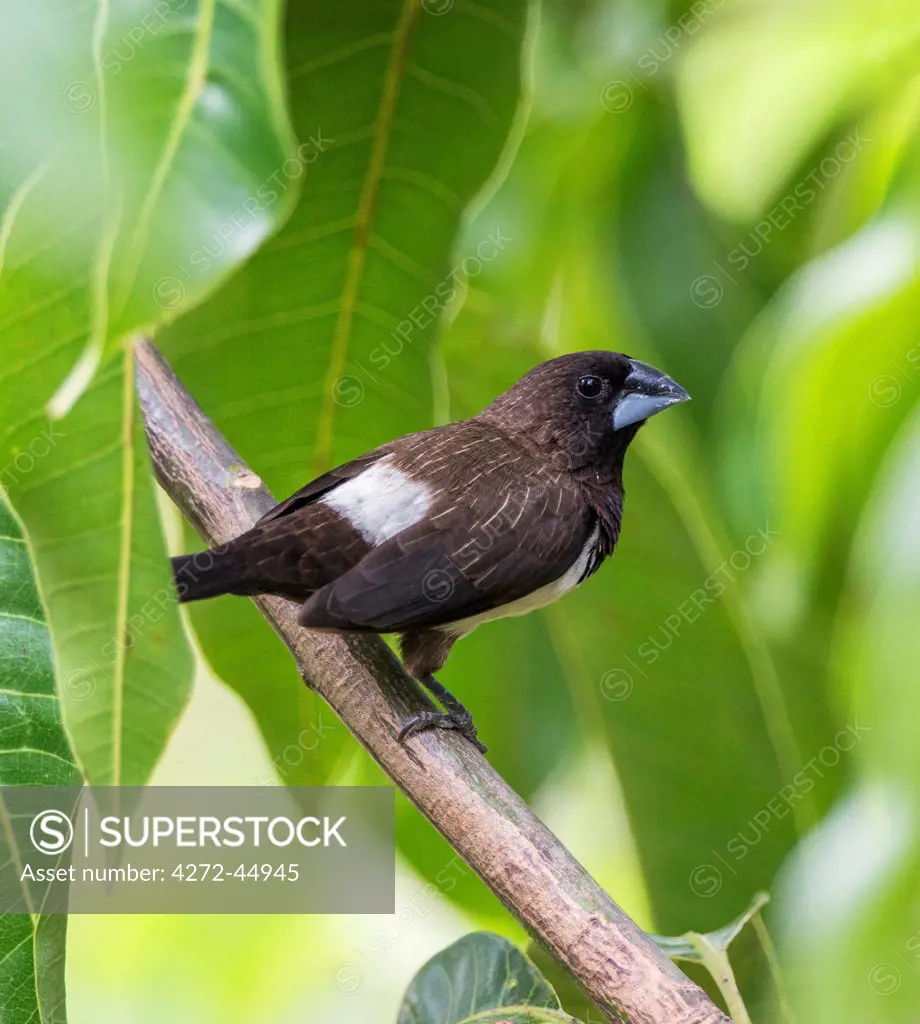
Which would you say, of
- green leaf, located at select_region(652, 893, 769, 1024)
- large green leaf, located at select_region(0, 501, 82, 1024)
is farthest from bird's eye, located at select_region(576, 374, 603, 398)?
large green leaf, located at select_region(0, 501, 82, 1024)

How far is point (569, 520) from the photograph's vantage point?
1.44 m

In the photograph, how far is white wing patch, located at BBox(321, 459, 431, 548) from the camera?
1.37 metres

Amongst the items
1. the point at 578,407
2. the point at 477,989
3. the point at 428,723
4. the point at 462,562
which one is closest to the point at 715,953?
the point at 477,989

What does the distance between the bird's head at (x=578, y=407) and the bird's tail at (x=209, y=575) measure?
0.47 meters

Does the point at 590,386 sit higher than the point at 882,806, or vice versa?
the point at 590,386

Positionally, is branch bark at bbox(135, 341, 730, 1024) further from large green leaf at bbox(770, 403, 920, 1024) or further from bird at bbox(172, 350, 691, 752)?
large green leaf at bbox(770, 403, 920, 1024)

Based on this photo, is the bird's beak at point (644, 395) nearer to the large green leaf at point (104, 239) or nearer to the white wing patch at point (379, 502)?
the white wing patch at point (379, 502)

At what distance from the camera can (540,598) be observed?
1.40 meters

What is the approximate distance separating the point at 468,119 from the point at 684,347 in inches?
15.6

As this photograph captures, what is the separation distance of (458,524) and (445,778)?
1.12 ft

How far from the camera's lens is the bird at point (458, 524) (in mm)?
1265

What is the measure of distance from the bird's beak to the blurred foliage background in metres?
0.04

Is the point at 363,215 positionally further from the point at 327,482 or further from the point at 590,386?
the point at 590,386

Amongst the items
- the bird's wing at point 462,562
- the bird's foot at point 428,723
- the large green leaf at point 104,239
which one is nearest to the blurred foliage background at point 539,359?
the large green leaf at point 104,239
